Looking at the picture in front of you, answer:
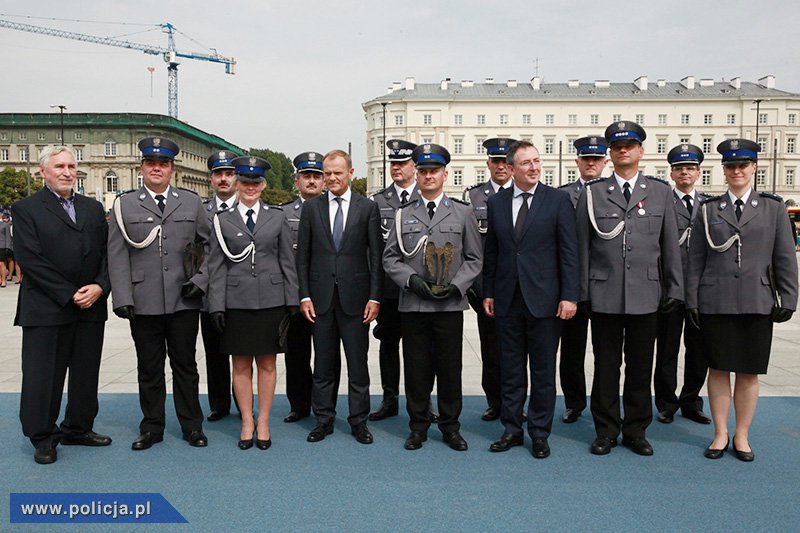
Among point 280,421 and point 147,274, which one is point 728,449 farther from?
point 147,274

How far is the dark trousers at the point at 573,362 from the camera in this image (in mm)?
5613

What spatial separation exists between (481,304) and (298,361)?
1.70 metres

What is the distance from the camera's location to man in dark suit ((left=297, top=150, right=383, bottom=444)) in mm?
5156

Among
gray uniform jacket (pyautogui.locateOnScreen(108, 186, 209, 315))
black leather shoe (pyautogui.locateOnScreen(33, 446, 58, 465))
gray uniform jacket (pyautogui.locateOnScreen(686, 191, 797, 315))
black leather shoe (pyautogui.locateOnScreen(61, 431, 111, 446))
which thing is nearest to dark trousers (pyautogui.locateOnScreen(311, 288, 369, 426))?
gray uniform jacket (pyautogui.locateOnScreen(108, 186, 209, 315))

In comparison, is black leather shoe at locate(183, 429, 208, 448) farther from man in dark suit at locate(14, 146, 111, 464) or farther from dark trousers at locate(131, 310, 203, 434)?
man in dark suit at locate(14, 146, 111, 464)

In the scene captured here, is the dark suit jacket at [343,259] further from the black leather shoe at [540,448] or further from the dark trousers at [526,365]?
the black leather shoe at [540,448]

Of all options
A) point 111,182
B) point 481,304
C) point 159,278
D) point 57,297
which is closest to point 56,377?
point 57,297

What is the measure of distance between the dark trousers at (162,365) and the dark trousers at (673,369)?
3957mm

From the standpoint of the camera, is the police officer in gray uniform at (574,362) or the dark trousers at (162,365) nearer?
the dark trousers at (162,365)

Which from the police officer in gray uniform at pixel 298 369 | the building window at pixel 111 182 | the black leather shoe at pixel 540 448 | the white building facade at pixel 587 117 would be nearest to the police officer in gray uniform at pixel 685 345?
the black leather shoe at pixel 540 448

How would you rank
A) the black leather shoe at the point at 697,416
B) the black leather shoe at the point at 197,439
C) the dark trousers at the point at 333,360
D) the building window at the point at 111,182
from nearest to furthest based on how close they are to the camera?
the black leather shoe at the point at 197,439 < the dark trousers at the point at 333,360 < the black leather shoe at the point at 697,416 < the building window at the point at 111,182

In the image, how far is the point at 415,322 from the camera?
5.04 meters

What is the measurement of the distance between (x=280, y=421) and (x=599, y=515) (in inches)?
117

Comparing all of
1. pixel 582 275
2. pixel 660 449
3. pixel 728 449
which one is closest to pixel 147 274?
pixel 582 275
